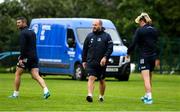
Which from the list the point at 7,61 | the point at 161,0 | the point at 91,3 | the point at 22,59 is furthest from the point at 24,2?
the point at 22,59

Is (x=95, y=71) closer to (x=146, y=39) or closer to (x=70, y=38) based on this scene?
(x=146, y=39)

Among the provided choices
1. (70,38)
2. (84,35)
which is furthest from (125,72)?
(70,38)

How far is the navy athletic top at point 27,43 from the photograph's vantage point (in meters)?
19.0

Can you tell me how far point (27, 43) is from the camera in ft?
62.7

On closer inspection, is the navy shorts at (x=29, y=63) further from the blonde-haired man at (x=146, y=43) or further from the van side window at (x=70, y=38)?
the van side window at (x=70, y=38)

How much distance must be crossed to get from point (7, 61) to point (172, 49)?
9388 mm

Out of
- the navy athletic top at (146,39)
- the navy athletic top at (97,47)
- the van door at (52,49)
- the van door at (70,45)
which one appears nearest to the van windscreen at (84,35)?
the van door at (70,45)

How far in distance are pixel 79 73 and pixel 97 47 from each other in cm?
1362

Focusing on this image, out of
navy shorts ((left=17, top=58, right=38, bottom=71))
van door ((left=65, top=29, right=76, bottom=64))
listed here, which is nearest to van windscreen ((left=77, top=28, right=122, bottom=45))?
van door ((left=65, top=29, right=76, bottom=64))

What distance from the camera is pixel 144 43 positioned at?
18.2 metres

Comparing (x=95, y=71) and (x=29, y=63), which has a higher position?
(x=29, y=63)

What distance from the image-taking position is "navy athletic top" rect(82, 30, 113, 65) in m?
18.5

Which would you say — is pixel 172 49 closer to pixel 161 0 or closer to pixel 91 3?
pixel 161 0

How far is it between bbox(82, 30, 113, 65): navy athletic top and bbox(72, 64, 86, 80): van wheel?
13126 millimetres
